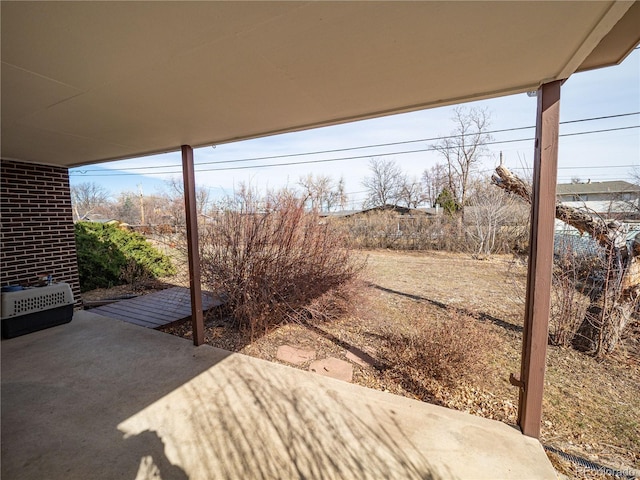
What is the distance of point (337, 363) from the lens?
9.64 feet

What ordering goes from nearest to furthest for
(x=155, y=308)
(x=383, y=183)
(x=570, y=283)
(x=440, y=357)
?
(x=440, y=357), (x=570, y=283), (x=155, y=308), (x=383, y=183)

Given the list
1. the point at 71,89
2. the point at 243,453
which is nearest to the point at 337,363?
the point at 243,453

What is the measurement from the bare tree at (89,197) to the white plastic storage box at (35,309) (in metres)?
22.5

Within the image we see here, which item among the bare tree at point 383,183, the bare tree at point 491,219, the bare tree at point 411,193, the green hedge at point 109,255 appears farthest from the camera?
the bare tree at point 383,183

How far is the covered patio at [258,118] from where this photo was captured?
108cm

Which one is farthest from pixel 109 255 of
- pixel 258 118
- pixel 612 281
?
pixel 612 281

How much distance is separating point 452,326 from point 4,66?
3.63 metres

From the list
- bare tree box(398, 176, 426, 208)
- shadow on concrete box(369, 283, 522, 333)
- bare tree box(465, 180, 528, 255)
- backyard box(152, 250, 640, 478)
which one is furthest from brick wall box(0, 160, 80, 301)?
bare tree box(398, 176, 426, 208)

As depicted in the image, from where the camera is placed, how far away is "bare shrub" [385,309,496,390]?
2561mm

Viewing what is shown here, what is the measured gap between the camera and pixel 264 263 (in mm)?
3637

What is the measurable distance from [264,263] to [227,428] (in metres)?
2.02

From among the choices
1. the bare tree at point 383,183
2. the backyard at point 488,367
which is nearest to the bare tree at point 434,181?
the bare tree at point 383,183

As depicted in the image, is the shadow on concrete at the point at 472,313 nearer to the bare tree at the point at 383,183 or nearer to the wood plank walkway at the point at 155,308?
the wood plank walkway at the point at 155,308

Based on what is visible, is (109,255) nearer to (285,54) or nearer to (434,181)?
(285,54)
